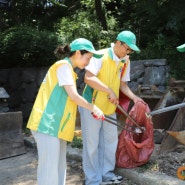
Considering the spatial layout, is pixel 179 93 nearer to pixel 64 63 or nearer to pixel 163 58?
pixel 163 58

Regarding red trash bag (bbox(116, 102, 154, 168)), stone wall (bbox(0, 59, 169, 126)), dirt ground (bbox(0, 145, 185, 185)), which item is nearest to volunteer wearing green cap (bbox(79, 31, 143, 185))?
red trash bag (bbox(116, 102, 154, 168))

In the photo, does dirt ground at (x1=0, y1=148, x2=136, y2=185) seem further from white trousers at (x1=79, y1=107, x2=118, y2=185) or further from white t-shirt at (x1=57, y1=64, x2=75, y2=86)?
white t-shirt at (x1=57, y1=64, x2=75, y2=86)

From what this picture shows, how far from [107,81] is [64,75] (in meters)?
0.80

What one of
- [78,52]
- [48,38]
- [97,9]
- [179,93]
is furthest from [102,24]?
[78,52]

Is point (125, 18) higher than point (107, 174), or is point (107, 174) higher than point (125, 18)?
point (125, 18)

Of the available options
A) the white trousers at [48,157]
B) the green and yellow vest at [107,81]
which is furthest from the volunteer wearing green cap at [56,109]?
the green and yellow vest at [107,81]

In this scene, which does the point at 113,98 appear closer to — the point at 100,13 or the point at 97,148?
the point at 97,148

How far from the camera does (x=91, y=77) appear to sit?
334cm

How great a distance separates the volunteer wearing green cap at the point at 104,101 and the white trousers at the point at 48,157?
2.09 ft

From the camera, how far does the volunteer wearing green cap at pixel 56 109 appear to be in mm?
2811

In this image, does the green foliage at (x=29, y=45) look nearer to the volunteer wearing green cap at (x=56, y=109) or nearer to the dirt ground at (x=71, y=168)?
the dirt ground at (x=71, y=168)

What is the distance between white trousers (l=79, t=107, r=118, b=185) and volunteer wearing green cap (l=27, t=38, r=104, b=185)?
26.1 inches

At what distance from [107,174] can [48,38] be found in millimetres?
4379

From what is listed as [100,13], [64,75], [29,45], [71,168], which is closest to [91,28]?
[100,13]
